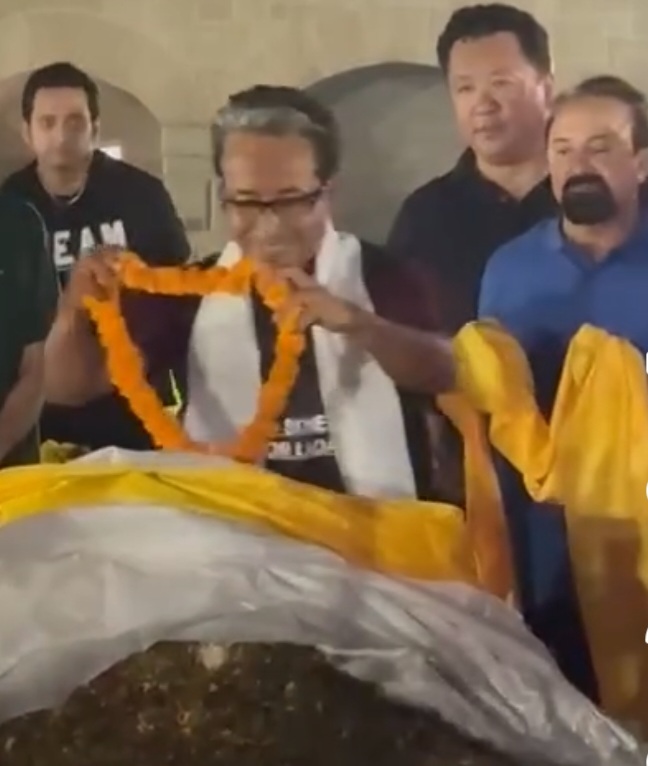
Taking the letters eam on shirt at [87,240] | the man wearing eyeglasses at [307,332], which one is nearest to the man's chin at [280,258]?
the man wearing eyeglasses at [307,332]

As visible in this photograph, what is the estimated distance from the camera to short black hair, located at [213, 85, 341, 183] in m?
1.27

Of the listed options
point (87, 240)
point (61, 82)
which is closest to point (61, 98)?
point (61, 82)

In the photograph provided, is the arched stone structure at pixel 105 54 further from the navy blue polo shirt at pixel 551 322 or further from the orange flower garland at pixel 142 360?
the navy blue polo shirt at pixel 551 322

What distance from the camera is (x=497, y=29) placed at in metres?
1.26

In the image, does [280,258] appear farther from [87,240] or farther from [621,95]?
[621,95]

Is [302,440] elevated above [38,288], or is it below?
below

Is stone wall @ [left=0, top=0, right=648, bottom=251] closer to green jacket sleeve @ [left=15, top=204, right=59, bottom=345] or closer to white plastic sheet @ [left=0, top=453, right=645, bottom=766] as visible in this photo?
green jacket sleeve @ [left=15, top=204, right=59, bottom=345]

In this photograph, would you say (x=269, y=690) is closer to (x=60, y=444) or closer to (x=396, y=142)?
(x=60, y=444)

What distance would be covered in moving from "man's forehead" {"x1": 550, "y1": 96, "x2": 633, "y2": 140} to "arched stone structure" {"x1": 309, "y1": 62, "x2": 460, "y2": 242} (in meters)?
0.10

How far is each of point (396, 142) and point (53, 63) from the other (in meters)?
0.32

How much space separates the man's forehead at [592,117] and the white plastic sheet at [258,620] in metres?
0.43

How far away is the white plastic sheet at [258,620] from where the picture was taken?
3.71 ft

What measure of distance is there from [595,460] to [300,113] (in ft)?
1.35

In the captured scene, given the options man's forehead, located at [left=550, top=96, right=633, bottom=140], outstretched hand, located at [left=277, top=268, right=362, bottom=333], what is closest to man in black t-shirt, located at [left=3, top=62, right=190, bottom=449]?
outstretched hand, located at [left=277, top=268, right=362, bottom=333]
